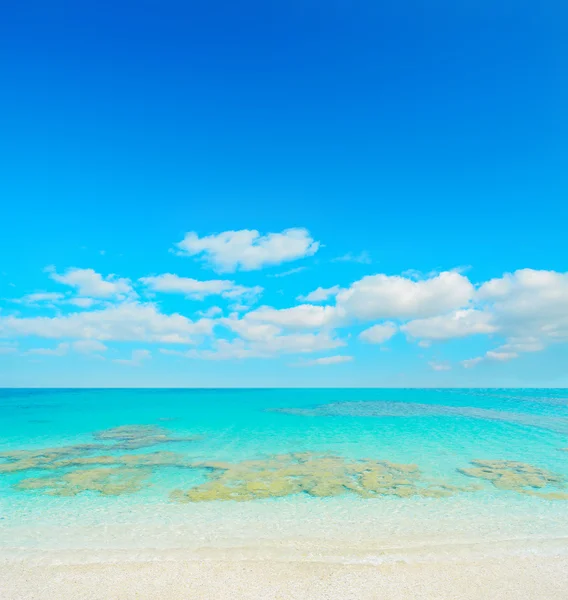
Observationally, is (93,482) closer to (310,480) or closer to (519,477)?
(310,480)

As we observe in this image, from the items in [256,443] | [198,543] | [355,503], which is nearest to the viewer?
[198,543]

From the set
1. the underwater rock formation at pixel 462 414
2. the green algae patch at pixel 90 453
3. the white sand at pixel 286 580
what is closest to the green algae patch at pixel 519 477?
the white sand at pixel 286 580

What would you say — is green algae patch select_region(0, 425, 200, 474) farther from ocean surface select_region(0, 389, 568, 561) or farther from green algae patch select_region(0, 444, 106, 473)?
ocean surface select_region(0, 389, 568, 561)

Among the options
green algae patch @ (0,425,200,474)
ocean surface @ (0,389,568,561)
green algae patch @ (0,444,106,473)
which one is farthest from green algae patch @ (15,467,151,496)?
green algae patch @ (0,444,106,473)

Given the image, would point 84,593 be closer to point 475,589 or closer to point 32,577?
point 32,577

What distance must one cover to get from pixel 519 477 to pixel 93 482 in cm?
1962

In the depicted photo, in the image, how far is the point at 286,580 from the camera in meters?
8.88

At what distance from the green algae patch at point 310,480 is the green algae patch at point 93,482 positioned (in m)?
2.64

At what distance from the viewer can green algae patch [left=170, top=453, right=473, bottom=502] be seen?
15.5 m

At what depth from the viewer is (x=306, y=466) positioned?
20469 millimetres

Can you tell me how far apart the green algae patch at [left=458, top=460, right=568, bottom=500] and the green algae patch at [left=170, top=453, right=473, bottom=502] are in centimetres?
219

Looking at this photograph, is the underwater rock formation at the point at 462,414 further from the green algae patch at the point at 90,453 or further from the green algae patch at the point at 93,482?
the green algae patch at the point at 93,482

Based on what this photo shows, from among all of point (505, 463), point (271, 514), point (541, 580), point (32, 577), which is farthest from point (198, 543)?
point (505, 463)

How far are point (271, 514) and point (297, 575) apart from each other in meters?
4.44
